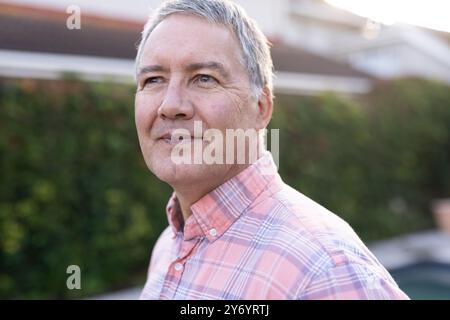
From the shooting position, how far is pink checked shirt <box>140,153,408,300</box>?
1.01 metres

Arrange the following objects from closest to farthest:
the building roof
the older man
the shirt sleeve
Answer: the shirt sleeve < the older man < the building roof

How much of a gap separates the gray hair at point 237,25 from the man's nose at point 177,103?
188mm

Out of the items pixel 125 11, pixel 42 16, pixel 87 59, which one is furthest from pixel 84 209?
pixel 125 11

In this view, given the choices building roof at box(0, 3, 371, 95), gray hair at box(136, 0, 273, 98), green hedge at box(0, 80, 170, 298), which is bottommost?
green hedge at box(0, 80, 170, 298)

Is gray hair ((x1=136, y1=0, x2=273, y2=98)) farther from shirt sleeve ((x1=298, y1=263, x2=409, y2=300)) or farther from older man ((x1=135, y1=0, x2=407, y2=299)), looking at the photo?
shirt sleeve ((x1=298, y1=263, x2=409, y2=300))

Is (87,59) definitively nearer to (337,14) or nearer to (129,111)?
(129,111)

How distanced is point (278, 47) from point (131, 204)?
637 cm

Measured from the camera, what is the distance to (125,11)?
798 cm

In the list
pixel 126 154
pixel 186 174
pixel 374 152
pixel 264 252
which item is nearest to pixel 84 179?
pixel 126 154

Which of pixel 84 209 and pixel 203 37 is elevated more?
pixel 203 37

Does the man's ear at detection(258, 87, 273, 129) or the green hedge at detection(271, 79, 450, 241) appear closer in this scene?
the man's ear at detection(258, 87, 273, 129)

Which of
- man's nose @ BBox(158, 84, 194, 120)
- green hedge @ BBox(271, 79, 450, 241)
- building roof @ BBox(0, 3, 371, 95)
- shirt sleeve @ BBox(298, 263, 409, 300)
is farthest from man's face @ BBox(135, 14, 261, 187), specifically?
green hedge @ BBox(271, 79, 450, 241)

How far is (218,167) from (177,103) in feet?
0.65

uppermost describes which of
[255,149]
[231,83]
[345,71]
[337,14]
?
[337,14]
